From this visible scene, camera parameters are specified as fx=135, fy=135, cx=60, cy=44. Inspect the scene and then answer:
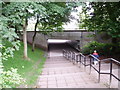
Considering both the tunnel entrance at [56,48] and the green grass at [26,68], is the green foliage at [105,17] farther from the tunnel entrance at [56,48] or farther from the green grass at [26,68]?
the tunnel entrance at [56,48]

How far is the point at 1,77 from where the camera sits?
1.83 meters

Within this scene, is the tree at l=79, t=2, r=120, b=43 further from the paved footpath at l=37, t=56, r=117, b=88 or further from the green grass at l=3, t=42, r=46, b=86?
the green grass at l=3, t=42, r=46, b=86

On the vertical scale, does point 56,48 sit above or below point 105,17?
below

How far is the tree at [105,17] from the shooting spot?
28.7ft

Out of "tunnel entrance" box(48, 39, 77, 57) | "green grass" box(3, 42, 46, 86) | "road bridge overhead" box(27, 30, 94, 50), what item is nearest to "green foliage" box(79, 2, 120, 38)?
"green grass" box(3, 42, 46, 86)

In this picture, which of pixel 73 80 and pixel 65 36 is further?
pixel 65 36

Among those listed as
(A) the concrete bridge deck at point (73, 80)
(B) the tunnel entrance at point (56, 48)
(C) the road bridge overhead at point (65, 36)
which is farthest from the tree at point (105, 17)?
(B) the tunnel entrance at point (56, 48)

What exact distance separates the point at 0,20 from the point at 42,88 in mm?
2148

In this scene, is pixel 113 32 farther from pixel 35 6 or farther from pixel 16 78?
pixel 16 78

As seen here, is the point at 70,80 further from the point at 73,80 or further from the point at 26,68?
the point at 26,68

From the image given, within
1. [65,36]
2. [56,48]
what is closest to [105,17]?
[65,36]

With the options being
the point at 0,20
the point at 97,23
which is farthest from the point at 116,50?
the point at 0,20

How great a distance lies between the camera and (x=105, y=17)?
10148 millimetres

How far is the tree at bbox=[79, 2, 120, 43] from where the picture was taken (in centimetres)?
875
